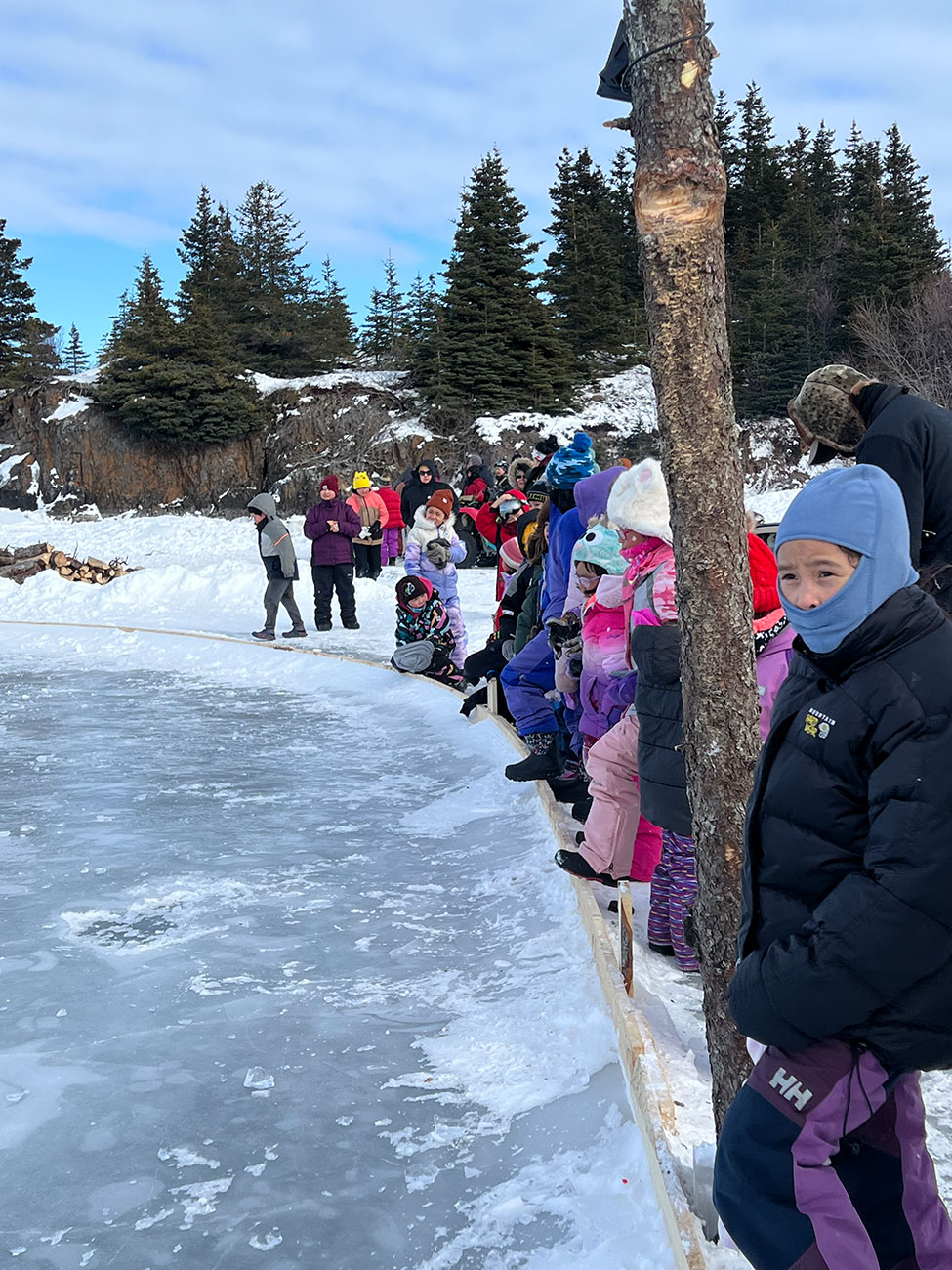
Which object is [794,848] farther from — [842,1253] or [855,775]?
[842,1253]

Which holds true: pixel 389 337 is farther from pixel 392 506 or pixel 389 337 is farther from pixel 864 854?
pixel 864 854

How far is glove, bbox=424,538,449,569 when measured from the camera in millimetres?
9211

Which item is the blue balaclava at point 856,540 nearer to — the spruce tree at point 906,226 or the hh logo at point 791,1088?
the hh logo at point 791,1088

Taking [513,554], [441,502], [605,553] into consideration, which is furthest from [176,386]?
[605,553]

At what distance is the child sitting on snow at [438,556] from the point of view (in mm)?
A: 9328

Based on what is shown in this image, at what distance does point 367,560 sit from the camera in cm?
1603

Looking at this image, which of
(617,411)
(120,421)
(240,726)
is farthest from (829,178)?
(240,726)

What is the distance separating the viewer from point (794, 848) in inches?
71.2

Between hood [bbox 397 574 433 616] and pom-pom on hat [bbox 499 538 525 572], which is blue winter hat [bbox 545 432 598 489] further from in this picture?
hood [bbox 397 574 433 616]

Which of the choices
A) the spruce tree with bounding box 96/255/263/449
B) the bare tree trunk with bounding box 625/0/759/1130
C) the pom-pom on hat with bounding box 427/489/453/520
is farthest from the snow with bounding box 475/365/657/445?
the bare tree trunk with bounding box 625/0/759/1130

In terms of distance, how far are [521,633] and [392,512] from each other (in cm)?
1064

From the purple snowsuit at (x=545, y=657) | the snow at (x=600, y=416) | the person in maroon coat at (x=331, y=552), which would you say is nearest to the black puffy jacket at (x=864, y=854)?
the purple snowsuit at (x=545, y=657)

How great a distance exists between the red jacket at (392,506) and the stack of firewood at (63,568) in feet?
16.0

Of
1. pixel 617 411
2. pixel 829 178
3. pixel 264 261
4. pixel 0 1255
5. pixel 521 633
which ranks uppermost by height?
pixel 829 178
